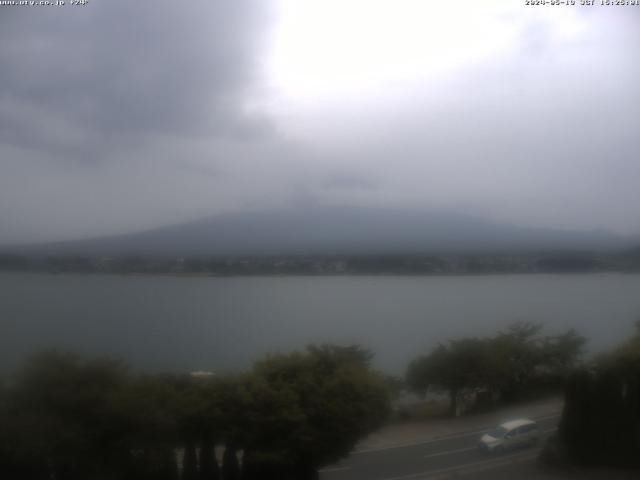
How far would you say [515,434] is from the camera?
4.61 m

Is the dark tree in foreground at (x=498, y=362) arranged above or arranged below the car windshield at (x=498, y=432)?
above

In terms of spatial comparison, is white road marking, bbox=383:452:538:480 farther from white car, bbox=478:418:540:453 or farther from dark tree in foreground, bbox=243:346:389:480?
dark tree in foreground, bbox=243:346:389:480

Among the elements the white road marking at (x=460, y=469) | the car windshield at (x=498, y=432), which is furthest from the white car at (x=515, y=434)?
the white road marking at (x=460, y=469)

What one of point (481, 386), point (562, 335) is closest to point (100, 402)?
point (481, 386)

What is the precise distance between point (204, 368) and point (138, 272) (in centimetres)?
83

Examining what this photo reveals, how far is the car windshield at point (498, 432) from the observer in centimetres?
450

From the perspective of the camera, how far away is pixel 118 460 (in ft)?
13.1

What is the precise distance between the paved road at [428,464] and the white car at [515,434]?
0.11 m

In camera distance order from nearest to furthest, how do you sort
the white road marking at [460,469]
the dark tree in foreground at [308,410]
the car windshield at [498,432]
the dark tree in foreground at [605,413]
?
the dark tree in foreground at [308,410], the white road marking at [460,469], the car windshield at [498,432], the dark tree in foreground at [605,413]

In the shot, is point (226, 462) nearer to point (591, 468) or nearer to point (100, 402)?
point (100, 402)

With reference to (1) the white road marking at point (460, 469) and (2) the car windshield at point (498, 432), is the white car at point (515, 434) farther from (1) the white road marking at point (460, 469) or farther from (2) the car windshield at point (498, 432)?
(1) the white road marking at point (460, 469)

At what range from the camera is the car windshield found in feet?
14.8

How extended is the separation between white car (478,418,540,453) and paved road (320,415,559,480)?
0.11 metres

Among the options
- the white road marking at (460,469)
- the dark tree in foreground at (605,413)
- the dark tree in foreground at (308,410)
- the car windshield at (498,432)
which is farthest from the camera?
the dark tree in foreground at (605,413)
